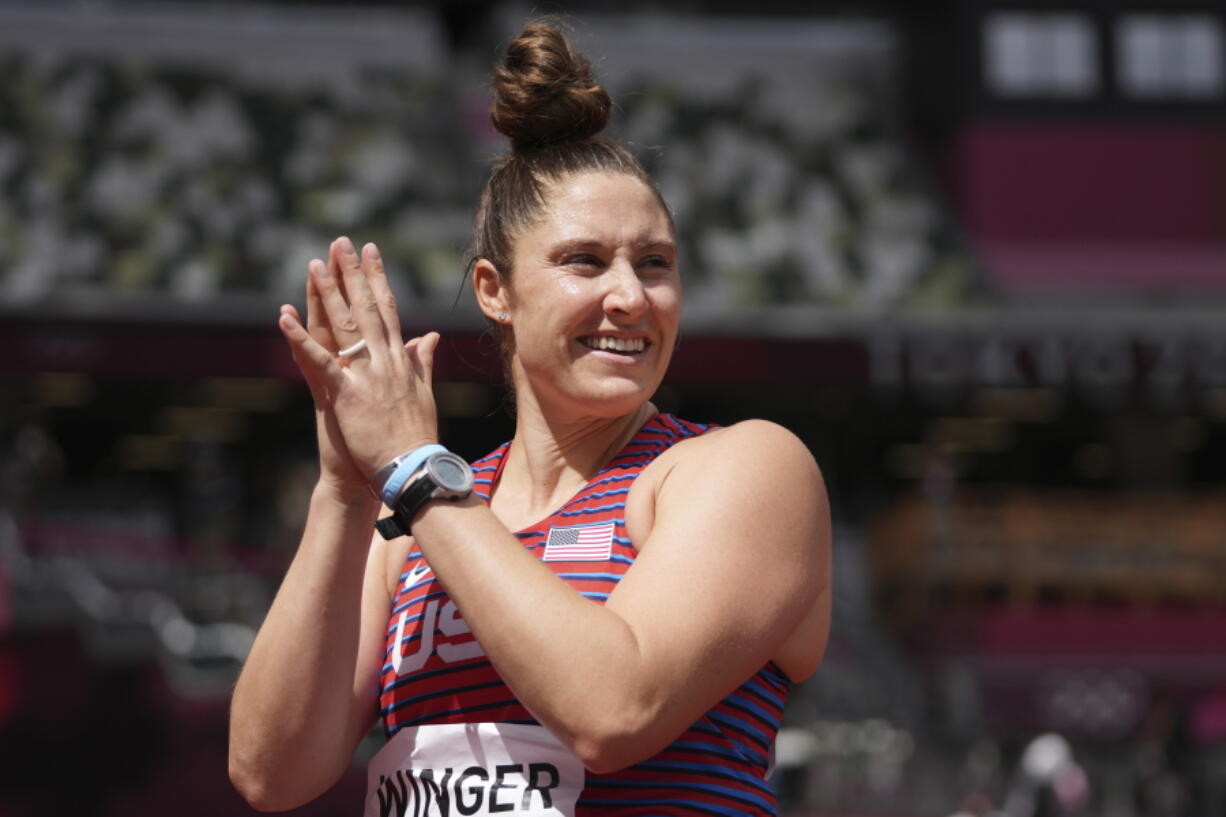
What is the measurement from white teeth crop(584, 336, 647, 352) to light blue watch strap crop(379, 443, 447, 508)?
1.08 ft

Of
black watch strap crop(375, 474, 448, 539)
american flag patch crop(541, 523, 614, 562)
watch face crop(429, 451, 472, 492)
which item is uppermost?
watch face crop(429, 451, 472, 492)

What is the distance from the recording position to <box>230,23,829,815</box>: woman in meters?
2.14

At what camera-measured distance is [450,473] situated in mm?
2193

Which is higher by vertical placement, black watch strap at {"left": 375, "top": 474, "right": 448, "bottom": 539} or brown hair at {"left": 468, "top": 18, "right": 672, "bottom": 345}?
brown hair at {"left": 468, "top": 18, "right": 672, "bottom": 345}

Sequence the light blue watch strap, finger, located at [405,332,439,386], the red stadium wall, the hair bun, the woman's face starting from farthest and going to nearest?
the red stadium wall, the hair bun, the woman's face, finger, located at [405,332,439,386], the light blue watch strap

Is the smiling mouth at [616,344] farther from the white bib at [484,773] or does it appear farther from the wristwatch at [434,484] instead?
the white bib at [484,773]

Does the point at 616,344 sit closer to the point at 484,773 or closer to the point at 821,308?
the point at 484,773

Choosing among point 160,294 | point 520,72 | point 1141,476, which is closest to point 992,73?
point 1141,476

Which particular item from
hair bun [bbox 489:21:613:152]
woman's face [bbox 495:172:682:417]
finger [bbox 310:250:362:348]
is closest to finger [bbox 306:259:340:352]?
finger [bbox 310:250:362:348]

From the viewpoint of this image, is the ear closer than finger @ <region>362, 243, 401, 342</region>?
No

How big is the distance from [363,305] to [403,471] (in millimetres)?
224

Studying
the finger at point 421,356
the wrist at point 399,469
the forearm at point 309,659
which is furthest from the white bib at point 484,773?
the finger at point 421,356

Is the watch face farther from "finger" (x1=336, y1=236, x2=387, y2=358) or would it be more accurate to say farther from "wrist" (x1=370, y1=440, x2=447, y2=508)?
"finger" (x1=336, y1=236, x2=387, y2=358)

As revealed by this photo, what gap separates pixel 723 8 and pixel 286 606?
826 inches
